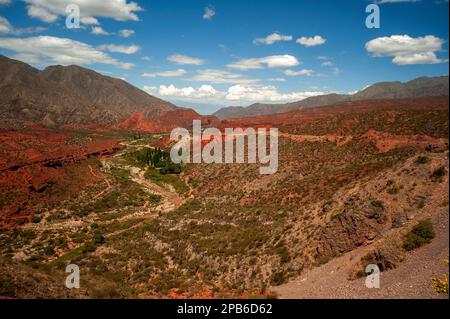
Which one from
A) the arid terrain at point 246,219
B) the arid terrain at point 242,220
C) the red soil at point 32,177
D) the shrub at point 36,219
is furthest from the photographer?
the red soil at point 32,177

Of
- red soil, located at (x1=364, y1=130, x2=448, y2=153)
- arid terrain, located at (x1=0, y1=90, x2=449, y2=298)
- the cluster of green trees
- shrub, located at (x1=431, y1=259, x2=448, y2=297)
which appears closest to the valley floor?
arid terrain, located at (x1=0, y1=90, x2=449, y2=298)

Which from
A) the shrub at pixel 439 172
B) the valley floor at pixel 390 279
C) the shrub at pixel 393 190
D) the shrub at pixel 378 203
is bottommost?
the valley floor at pixel 390 279

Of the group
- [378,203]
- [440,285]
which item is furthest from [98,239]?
[440,285]

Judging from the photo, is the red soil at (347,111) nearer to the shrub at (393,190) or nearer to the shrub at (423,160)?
the shrub at (423,160)

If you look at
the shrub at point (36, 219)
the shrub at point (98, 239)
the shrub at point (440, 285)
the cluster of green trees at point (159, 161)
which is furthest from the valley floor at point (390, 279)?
the cluster of green trees at point (159, 161)

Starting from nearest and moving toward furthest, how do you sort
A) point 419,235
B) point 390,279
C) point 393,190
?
point 390,279 → point 419,235 → point 393,190

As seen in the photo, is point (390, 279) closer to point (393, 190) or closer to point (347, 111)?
point (393, 190)

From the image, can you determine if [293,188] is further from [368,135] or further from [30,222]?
[30,222]
